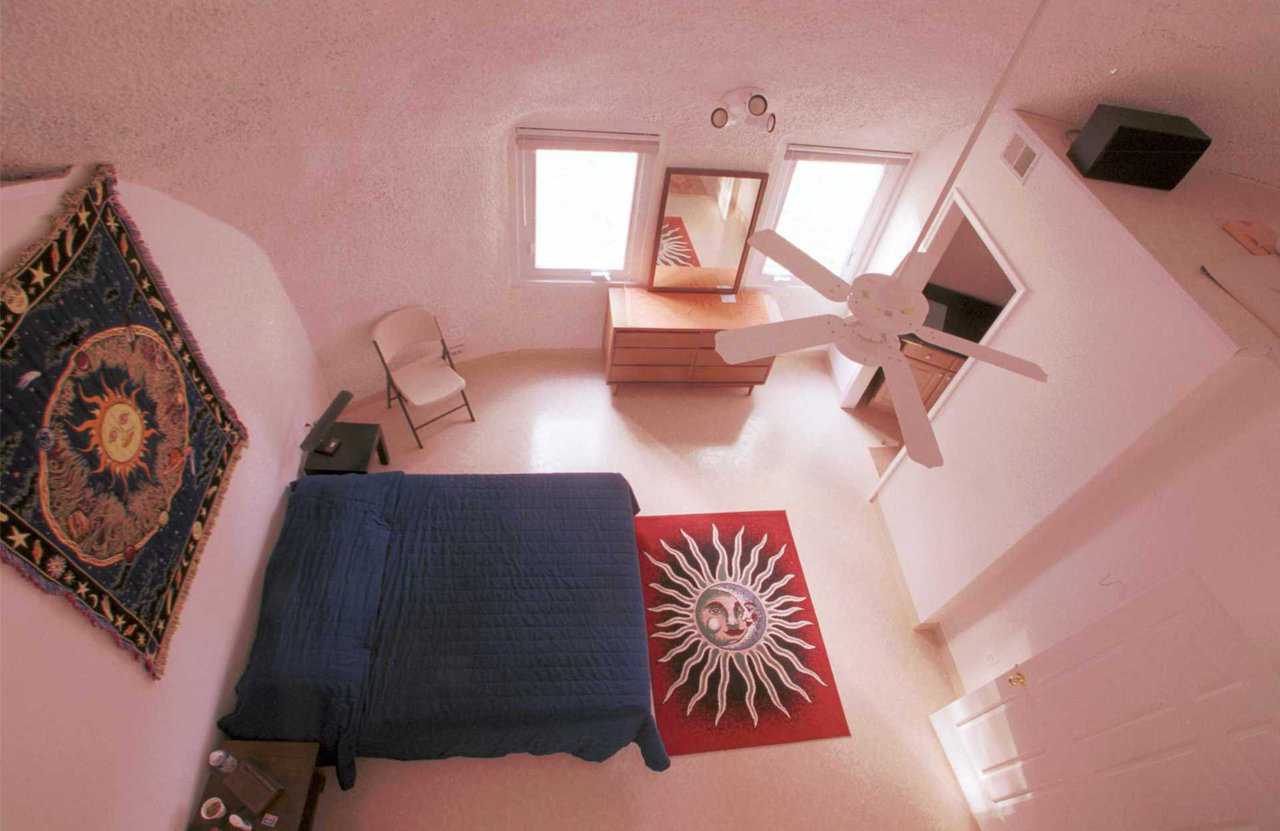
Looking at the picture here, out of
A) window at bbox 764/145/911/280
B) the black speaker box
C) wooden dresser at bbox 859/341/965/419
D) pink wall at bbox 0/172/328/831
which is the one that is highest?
window at bbox 764/145/911/280

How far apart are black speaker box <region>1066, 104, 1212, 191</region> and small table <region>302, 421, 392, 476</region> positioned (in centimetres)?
406

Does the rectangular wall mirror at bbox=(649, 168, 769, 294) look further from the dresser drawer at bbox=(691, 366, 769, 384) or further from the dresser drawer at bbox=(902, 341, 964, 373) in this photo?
the dresser drawer at bbox=(902, 341, 964, 373)

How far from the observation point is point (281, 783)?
101 inches

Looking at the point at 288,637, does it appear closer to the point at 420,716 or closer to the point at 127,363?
the point at 420,716

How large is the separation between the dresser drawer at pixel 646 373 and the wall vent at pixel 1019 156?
7.80ft

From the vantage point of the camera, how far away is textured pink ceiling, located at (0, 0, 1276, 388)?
214 cm

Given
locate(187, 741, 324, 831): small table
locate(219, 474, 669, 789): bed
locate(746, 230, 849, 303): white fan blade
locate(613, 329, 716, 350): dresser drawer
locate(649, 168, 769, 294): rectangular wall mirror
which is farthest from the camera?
locate(613, 329, 716, 350): dresser drawer

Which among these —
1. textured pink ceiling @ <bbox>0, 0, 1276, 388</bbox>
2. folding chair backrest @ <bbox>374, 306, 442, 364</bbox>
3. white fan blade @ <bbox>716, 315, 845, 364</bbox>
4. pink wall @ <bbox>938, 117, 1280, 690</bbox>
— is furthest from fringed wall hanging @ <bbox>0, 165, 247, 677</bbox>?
pink wall @ <bbox>938, 117, 1280, 690</bbox>

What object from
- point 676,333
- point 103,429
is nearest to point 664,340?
point 676,333

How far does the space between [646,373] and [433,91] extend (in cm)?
238

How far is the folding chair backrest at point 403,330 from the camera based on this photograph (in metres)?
4.04

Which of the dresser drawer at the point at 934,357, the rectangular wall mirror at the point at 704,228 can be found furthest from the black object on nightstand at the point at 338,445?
the dresser drawer at the point at 934,357

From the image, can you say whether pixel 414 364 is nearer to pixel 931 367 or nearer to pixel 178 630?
pixel 178 630

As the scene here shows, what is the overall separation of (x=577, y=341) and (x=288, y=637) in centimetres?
299
